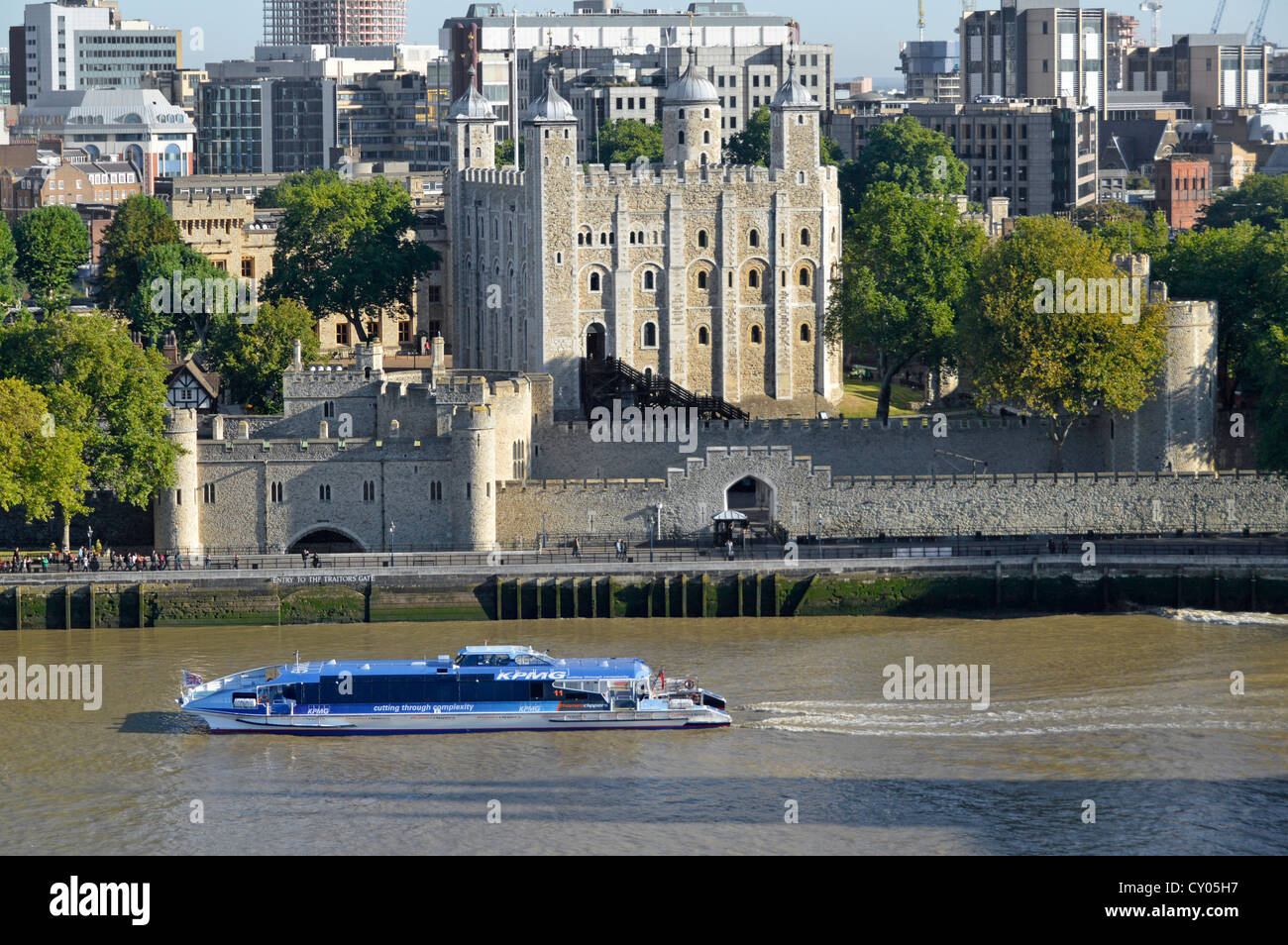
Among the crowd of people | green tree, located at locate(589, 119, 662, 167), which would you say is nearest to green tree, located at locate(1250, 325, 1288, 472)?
the crowd of people

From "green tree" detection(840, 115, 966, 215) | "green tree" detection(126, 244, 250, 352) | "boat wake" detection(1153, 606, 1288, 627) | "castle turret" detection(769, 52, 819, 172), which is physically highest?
"green tree" detection(840, 115, 966, 215)

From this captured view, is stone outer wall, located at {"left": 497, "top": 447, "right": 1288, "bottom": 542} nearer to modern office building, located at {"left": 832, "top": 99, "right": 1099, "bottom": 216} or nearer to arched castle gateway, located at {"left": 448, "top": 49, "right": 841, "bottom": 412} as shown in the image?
arched castle gateway, located at {"left": 448, "top": 49, "right": 841, "bottom": 412}

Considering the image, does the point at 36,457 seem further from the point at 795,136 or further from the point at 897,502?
the point at 795,136

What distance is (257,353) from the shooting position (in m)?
91.3

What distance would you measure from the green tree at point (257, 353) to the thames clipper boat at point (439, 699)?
2872cm

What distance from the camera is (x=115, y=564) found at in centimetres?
7438

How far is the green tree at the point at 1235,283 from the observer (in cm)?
8488

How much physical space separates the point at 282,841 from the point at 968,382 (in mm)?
47110

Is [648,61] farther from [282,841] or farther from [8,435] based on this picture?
[282,841]

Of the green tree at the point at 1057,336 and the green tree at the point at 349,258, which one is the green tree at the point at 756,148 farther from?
the green tree at the point at 1057,336

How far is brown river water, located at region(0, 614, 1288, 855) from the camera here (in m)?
52.8

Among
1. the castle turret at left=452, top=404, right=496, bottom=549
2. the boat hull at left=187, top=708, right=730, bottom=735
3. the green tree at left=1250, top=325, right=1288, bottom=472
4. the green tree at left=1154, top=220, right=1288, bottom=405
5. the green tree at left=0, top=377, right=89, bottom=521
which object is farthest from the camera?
the green tree at left=1154, top=220, right=1288, bottom=405

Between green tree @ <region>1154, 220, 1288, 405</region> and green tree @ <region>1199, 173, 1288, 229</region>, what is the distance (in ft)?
170

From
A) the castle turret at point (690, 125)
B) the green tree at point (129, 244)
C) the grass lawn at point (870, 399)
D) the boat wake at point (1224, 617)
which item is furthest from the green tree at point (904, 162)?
the boat wake at point (1224, 617)
